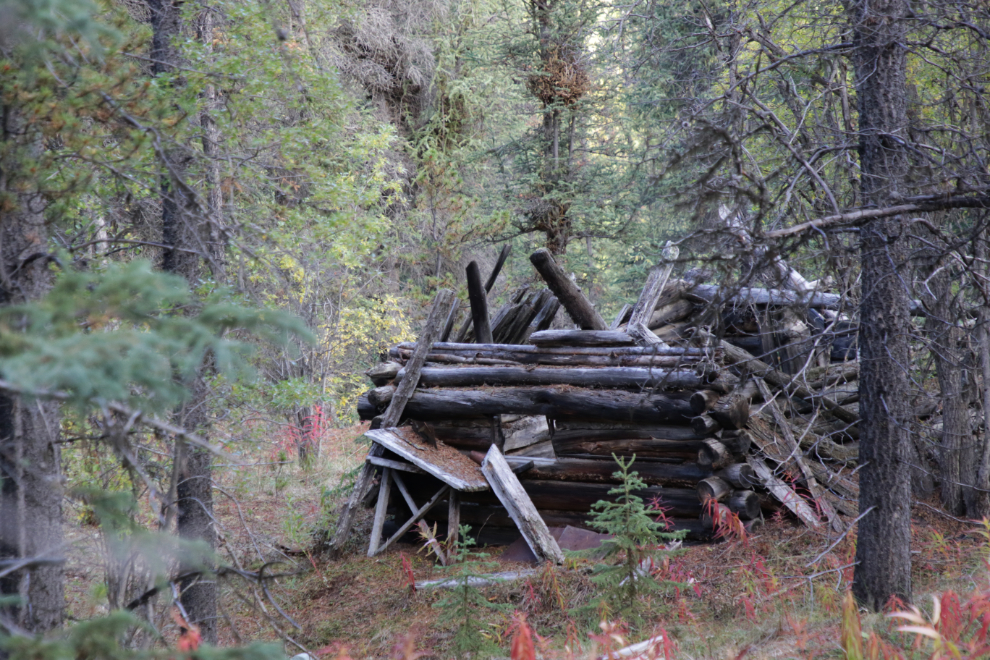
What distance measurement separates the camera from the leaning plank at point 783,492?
304 inches

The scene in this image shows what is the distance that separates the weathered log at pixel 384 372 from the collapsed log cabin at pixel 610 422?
0.02 m

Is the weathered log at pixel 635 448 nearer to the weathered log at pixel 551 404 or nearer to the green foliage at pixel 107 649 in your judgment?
the weathered log at pixel 551 404

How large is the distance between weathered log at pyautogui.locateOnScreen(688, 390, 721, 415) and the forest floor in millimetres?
1458

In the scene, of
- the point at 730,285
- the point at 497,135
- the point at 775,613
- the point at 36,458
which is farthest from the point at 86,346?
the point at 497,135

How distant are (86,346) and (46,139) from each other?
2.61m

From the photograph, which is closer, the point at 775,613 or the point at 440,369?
the point at 775,613

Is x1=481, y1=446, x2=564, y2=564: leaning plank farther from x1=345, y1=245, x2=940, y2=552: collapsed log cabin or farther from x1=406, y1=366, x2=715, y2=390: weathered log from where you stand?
x1=406, y1=366, x2=715, y2=390: weathered log

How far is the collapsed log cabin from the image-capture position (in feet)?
26.1

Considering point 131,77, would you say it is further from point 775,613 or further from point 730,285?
point 775,613

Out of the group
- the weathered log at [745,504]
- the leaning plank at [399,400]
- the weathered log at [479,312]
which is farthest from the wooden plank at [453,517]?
the weathered log at [745,504]

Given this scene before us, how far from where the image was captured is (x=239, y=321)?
98.5 inches

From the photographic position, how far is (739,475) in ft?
26.0

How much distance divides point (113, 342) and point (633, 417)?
23.5 ft

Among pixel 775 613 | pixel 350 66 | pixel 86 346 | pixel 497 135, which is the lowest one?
pixel 775 613
